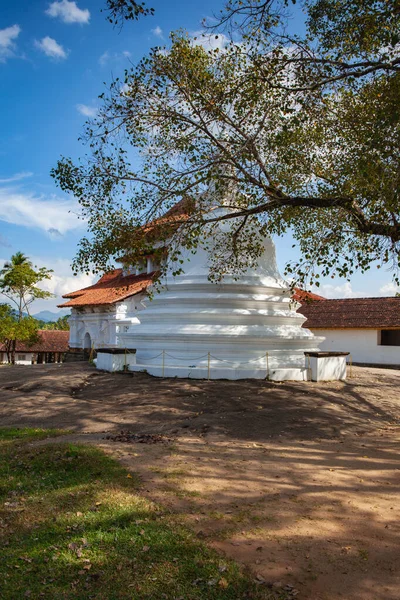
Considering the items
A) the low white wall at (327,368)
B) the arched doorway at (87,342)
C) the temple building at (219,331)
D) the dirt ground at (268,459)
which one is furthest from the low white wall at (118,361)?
the arched doorway at (87,342)

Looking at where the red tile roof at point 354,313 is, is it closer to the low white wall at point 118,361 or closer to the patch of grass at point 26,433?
the low white wall at point 118,361

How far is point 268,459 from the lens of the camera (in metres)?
6.12

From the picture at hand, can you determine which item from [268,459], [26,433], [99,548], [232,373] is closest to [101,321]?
[232,373]

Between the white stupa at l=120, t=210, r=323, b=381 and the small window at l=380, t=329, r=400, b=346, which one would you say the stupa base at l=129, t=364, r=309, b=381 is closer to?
the white stupa at l=120, t=210, r=323, b=381

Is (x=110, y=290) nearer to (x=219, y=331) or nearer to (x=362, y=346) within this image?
(x=362, y=346)

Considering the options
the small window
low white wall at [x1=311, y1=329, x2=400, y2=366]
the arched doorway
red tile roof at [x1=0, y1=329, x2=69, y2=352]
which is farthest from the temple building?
red tile roof at [x1=0, y1=329, x2=69, y2=352]

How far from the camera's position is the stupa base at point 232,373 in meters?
11.6

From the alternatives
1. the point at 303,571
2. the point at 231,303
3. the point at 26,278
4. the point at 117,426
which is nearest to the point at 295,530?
the point at 303,571

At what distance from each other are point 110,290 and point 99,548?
2487cm

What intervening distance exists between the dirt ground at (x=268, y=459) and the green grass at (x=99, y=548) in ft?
0.77

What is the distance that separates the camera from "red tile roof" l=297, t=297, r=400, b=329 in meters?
23.4

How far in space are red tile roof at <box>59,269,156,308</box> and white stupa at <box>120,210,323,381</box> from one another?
36.2 feet

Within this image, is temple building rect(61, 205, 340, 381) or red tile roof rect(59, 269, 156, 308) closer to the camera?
temple building rect(61, 205, 340, 381)

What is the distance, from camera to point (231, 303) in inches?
507
